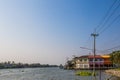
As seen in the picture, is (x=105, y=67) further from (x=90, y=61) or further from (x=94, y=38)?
(x=94, y=38)

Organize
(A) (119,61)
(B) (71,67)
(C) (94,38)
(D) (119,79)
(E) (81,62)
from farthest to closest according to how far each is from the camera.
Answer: (B) (71,67) < (E) (81,62) < (A) (119,61) < (C) (94,38) < (D) (119,79)

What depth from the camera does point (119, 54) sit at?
9956cm

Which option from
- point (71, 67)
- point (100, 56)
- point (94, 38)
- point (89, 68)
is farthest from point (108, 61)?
point (94, 38)

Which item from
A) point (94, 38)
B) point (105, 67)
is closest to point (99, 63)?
point (105, 67)

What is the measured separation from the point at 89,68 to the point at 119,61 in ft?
86.3

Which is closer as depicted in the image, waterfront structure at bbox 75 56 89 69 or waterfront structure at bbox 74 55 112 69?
waterfront structure at bbox 74 55 112 69

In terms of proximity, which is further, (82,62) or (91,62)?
(82,62)

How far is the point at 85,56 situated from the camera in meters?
131

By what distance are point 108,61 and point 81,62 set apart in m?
16.0

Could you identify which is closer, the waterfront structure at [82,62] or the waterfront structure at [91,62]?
the waterfront structure at [91,62]

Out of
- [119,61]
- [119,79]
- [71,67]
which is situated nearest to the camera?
[119,79]

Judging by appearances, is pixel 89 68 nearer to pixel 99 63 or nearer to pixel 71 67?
pixel 99 63

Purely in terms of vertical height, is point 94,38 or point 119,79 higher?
point 94,38

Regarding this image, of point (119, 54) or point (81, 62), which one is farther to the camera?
point (81, 62)
